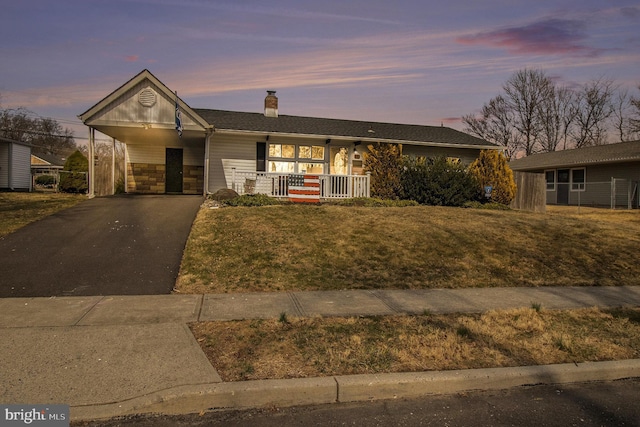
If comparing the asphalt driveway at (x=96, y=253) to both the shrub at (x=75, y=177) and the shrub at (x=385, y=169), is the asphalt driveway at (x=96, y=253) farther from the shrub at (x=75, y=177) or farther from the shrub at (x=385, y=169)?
the shrub at (x=75, y=177)

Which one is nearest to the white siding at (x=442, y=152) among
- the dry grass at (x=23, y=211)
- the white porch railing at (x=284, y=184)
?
the white porch railing at (x=284, y=184)

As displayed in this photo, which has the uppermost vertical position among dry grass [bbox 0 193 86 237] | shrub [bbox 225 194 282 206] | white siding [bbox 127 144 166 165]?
white siding [bbox 127 144 166 165]

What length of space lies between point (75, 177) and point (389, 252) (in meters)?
20.6

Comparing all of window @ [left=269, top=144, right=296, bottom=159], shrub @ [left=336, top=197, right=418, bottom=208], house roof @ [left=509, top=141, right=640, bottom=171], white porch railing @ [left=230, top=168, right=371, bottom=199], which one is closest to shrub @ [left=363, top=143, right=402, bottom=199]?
white porch railing @ [left=230, top=168, right=371, bottom=199]

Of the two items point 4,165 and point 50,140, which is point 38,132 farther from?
point 4,165

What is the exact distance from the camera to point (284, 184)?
57.6 feet

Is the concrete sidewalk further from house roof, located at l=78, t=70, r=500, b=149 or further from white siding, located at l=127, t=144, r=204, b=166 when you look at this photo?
white siding, located at l=127, t=144, r=204, b=166

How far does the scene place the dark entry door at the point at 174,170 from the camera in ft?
67.5

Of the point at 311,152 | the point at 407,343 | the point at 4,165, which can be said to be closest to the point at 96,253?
the point at 407,343

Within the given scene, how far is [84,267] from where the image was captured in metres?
8.34

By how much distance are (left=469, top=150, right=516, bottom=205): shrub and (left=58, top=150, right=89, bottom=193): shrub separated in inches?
796

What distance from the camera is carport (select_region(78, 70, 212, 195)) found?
648 inches

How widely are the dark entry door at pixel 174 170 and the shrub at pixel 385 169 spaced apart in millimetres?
8680

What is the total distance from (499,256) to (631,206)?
786 inches
